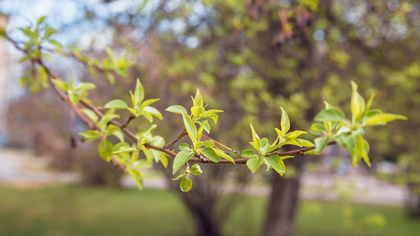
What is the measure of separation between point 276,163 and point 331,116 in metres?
0.19

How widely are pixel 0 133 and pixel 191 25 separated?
121 feet

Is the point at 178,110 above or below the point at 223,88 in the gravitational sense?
above

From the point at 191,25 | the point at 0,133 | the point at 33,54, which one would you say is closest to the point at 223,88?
the point at 191,25

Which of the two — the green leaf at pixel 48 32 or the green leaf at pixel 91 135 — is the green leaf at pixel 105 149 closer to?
the green leaf at pixel 91 135

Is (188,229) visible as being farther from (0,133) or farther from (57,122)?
(0,133)

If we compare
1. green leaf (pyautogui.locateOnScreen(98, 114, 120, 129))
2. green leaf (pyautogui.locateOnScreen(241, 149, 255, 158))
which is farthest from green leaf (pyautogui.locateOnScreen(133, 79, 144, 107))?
green leaf (pyautogui.locateOnScreen(241, 149, 255, 158))

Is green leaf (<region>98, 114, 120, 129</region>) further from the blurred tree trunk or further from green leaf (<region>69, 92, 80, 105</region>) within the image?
the blurred tree trunk

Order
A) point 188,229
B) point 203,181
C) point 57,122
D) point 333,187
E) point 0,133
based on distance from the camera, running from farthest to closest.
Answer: point 0,133 → point 57,122 → point 188,229 → point 203,181 → point 333,187

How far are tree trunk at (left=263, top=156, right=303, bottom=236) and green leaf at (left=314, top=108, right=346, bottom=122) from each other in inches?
153

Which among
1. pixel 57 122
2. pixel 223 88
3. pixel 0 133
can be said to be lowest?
pixel 0 133

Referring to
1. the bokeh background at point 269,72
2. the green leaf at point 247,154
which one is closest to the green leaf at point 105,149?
the green leaf at point 247,154

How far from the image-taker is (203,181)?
5.80 meters

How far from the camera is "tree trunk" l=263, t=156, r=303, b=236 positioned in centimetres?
451

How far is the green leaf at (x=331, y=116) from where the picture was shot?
68 centimetres
